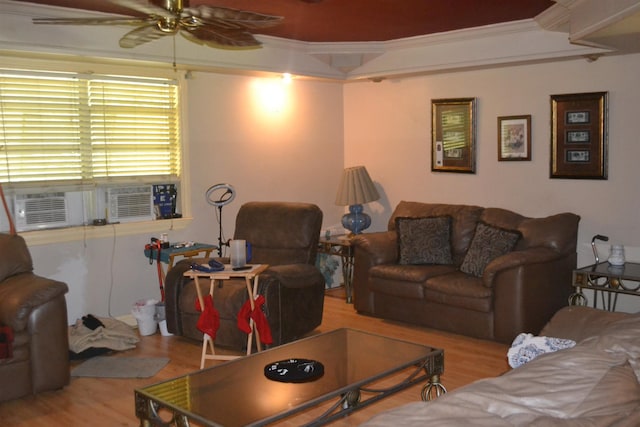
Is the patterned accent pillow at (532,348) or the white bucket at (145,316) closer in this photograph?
the patterned accent pillow at (532,348)

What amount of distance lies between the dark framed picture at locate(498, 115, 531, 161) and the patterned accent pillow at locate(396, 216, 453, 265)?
759 millimetres

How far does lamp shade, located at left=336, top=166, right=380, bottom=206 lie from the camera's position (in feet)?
21.1

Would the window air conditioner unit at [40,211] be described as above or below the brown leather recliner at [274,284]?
above

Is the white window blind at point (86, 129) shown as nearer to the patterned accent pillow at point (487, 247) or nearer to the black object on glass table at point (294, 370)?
the patterned accent pillow at point (487, 247)

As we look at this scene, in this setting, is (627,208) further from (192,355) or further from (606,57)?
(192,355)

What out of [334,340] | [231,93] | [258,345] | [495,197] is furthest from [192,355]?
[495,197]

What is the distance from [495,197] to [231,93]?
2.51 metres

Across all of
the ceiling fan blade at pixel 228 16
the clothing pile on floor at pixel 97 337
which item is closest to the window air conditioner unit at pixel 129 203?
the clothing pile on floor at pixel 97 337

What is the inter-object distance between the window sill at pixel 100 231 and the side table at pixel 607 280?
10.4ft

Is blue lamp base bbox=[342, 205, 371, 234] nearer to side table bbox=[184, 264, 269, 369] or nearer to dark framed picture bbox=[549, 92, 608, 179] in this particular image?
dark framed picture bbox=[549, 92, 608, 179]

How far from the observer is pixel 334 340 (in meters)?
3.73

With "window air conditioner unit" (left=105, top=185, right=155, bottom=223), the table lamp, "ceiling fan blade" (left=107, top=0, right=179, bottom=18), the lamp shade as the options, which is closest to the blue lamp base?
the table lamp

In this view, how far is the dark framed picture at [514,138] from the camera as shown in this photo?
5.66 meters

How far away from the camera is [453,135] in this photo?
6152 millimetres
